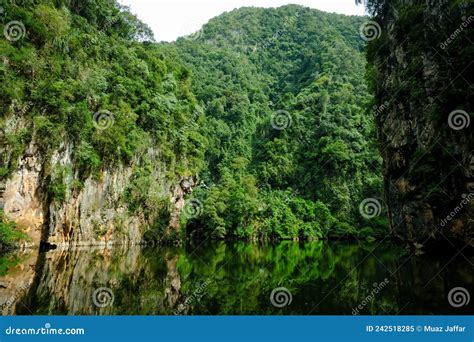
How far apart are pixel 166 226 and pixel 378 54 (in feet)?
67.6

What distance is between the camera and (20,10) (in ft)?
71.1

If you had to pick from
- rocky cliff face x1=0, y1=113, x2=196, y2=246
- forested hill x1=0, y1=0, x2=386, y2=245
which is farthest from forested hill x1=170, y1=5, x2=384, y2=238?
rocky cliff face x1=0, y1=113, x2=196, y2=246

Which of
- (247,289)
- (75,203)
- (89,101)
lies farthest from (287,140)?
(247,289)

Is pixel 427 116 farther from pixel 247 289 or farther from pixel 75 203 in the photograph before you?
pixel 75 203

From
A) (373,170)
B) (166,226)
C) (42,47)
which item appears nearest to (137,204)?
(166,226)

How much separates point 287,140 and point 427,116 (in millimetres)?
37554

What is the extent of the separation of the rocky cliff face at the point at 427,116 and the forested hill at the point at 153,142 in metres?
3.70

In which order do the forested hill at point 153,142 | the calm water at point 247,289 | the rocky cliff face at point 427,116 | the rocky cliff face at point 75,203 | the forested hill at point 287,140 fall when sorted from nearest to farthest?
the calm water at point 247,289 < the rocky cliff face at point 427,116 < the rocky cliff face at point 75,203 < the forested hill at point 153,142 < the forested hill at point 287,140

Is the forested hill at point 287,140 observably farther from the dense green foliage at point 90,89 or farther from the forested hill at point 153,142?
the dense green foliage at point 90,89

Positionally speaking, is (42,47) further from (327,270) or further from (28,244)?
(327,270)

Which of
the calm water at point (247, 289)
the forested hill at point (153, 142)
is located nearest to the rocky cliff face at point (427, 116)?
the calm water at point (247, 289)

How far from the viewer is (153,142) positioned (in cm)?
3212

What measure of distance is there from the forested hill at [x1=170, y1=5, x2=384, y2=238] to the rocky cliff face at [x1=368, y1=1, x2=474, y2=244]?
343cm

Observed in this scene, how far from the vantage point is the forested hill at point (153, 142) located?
2153 centimetres
